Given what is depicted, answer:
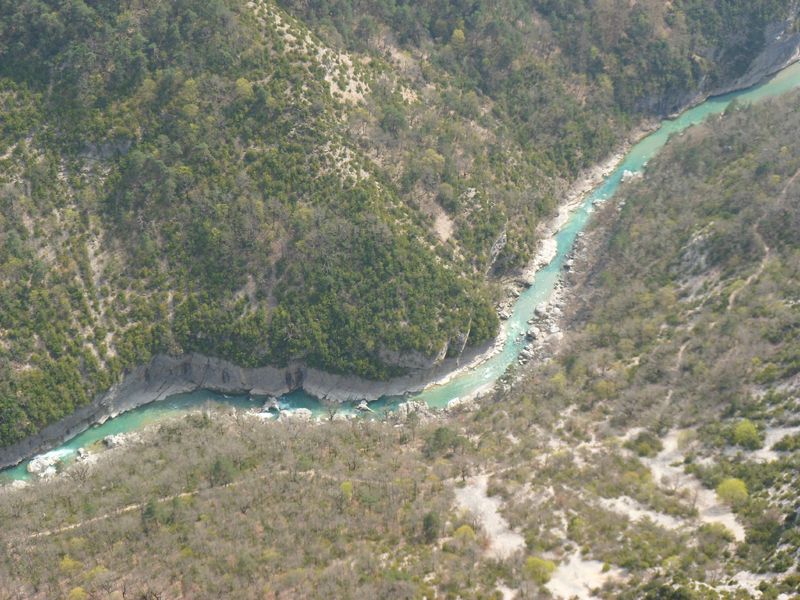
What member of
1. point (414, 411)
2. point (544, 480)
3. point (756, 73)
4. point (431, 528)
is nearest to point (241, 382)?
point (414, 411)

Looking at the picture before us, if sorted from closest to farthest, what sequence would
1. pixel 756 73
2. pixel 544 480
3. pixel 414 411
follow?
1. pixel 544 480
2. pixel 414 411
3. pixel 756 73

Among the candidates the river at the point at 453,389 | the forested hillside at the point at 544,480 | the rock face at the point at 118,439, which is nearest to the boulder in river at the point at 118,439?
the rock face at the point at 118,439

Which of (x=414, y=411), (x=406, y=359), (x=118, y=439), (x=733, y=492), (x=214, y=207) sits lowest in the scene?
(x=733, y=492)

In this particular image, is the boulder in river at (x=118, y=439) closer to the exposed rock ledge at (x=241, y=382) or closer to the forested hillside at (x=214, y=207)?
the exposed rock ledge at (x=241, y=382)

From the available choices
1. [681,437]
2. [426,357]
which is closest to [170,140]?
[426,357]

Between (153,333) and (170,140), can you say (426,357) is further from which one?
(170,140)

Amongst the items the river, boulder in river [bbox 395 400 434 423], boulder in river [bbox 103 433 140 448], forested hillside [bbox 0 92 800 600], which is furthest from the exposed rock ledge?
forested hillside [bbox 0 92 800 600]

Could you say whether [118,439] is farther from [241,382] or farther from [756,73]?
[756,73]

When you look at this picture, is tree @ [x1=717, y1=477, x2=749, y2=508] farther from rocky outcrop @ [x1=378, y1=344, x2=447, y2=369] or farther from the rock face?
the rock face
